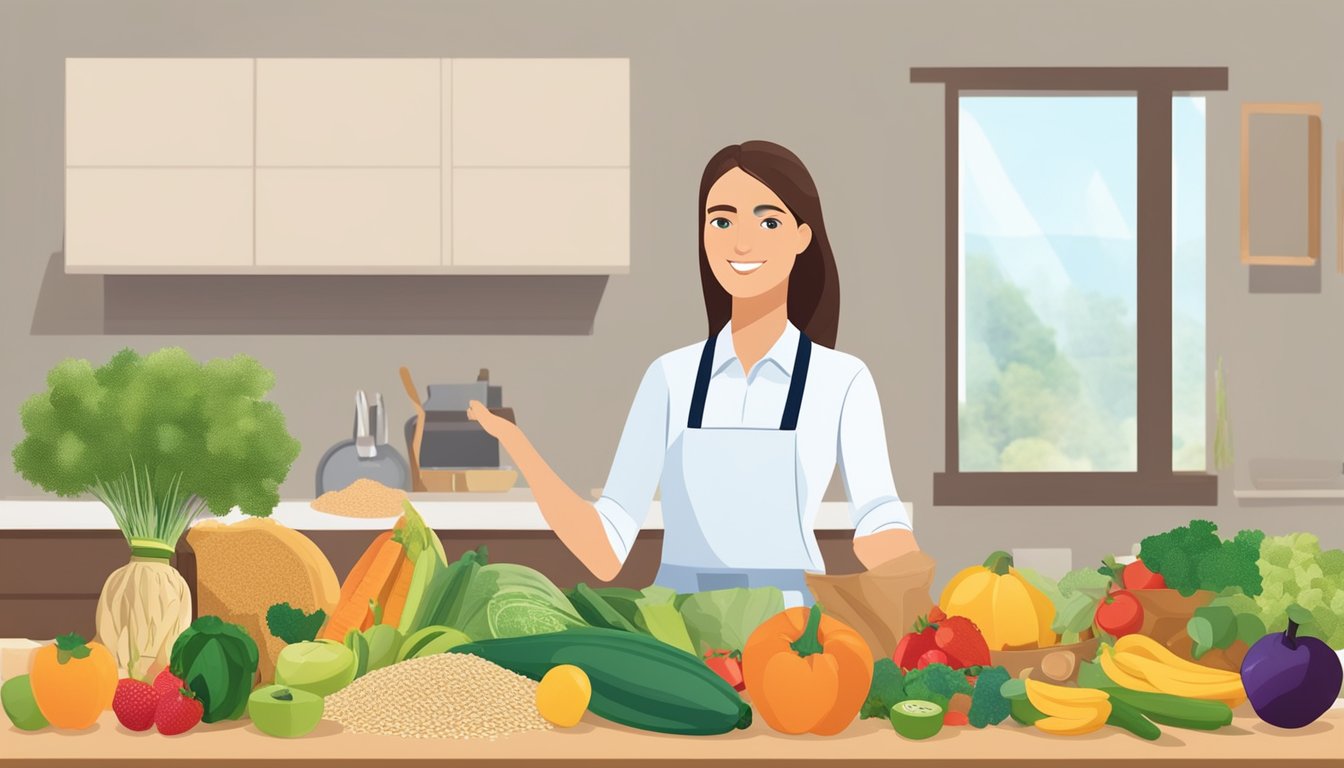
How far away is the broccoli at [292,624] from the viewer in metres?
1.65

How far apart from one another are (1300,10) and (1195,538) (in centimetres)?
374

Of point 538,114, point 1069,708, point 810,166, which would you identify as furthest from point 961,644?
point 810,166

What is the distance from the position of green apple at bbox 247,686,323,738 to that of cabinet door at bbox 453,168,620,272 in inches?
118

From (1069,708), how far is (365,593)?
2.77ft

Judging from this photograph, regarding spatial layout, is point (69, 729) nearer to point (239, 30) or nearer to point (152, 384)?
point (152, 384)

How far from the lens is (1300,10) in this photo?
16.0 feet

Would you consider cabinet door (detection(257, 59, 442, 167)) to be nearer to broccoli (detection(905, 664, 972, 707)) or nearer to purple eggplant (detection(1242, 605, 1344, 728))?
broccoli (detection(905, 664, 972, 707))

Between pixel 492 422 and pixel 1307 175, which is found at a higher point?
pixel 1307 175

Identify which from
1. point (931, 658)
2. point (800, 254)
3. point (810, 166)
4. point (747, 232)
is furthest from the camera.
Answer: point (810, 166)

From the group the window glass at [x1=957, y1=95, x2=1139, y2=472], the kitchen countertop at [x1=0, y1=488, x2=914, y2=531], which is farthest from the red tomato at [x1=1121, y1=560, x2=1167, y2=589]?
the window glass at [x1=957, y1=95, x2=1139, y2=472]

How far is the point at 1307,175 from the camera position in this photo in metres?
4.84

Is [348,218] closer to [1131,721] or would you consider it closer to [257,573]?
[257,573]

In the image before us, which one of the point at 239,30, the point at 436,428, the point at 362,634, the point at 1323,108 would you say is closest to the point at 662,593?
the point at 362,634

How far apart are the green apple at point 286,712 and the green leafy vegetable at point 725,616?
1.58 ft
